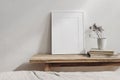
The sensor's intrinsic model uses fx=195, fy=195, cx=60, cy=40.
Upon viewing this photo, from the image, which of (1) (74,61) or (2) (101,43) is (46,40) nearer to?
(1) (74,61)

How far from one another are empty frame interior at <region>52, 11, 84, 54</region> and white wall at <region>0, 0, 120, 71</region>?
8 centimetres

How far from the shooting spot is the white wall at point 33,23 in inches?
96.7

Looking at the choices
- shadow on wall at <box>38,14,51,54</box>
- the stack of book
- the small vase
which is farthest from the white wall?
the stack of book

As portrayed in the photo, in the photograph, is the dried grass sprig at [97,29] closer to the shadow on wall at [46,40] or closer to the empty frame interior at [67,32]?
the empty frame interior at [67,32]

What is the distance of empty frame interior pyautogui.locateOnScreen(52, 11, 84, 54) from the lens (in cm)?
243

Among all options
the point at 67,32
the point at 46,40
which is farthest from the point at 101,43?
the point at 46,40

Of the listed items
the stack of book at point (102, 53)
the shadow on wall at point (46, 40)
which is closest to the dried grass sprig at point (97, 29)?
the stack of book at point (102, 53)

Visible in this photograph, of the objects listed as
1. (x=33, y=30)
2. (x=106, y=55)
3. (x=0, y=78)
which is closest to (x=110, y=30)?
(x=106, y=55)

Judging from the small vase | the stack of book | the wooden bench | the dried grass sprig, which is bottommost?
the wooden bench

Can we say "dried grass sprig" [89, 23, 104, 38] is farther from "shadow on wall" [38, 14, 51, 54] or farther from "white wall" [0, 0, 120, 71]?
"shadow on wall" [38, 14, 51, 54]

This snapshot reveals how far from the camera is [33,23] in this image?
8.11ft

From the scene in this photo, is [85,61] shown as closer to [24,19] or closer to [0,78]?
[24,19]

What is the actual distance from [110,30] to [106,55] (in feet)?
1.45

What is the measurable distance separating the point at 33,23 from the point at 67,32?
17.6 inches
